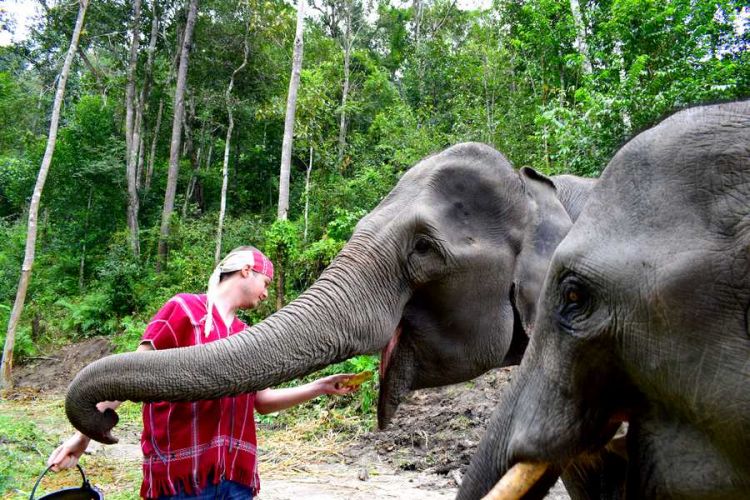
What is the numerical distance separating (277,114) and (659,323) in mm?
22775

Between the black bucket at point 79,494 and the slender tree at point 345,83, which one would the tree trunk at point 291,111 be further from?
the black bucket at point 79,494

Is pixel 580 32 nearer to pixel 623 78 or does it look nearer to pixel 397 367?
pixel 623 78

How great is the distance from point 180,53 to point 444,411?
21.1 meters

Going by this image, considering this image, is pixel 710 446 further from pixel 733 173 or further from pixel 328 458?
pixel 328 458

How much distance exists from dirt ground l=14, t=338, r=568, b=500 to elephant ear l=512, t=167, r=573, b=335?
3.28 meters

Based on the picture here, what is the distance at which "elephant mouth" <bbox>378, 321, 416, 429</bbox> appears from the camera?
2.78m

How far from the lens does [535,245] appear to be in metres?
2.74

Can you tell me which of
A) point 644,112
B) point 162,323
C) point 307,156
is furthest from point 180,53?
point 162,323

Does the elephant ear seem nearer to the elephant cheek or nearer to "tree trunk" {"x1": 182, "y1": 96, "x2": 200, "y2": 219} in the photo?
the elephant cheek

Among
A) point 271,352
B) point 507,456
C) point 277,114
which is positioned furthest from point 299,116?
point 507,456

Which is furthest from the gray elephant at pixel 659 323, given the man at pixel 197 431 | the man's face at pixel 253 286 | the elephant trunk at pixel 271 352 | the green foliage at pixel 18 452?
the green foliage at pixel 18 452

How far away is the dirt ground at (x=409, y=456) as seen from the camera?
6.12 m

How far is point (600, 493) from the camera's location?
1.58m

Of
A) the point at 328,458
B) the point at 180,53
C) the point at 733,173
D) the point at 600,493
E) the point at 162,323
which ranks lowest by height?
the point at 328,458
